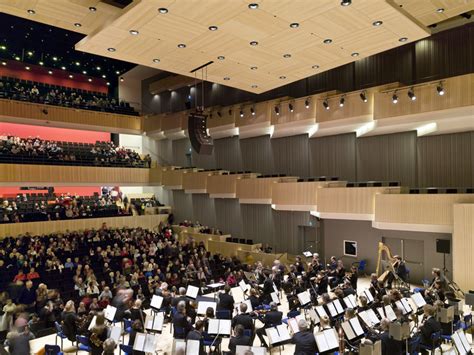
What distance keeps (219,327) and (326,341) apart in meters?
1.78

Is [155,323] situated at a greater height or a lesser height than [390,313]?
lesser

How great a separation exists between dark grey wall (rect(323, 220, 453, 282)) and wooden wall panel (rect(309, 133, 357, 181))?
75.0 inches

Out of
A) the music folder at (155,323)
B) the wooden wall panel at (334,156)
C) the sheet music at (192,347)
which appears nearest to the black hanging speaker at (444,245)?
the wooden wall panel at (334,156)

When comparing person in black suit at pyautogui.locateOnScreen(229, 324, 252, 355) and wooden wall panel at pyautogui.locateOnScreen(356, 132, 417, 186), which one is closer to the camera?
person in black suit at pyautogui.locateOnScreen(229, 324, 252, 355)

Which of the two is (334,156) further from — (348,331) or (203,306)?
(348,331)

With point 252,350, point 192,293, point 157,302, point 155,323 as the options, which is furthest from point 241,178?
point 252,350

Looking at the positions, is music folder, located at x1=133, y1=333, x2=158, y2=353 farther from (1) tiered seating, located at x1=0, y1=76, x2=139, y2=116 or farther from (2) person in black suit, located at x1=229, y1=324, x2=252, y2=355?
(1) tiered seating, located at x1=0, y1=76, x2=139, y2=116

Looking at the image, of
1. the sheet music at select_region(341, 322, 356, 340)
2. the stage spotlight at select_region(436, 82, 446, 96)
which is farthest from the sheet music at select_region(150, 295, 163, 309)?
the stage spotlight at select_region(436, 82, 446, 96)

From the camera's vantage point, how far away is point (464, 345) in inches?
225

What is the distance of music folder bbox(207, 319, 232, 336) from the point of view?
20.9 ft

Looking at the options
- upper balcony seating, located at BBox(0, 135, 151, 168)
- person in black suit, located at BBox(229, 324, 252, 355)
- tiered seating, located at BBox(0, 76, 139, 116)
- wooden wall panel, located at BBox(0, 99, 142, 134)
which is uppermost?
tiered seating, located at BBox(0, 76, 139, 116)

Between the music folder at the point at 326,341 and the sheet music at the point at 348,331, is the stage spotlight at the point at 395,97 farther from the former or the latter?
the music folder at the point at 326,341

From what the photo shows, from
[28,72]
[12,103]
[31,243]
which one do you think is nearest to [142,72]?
[28,72]

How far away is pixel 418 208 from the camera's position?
10750 mm
